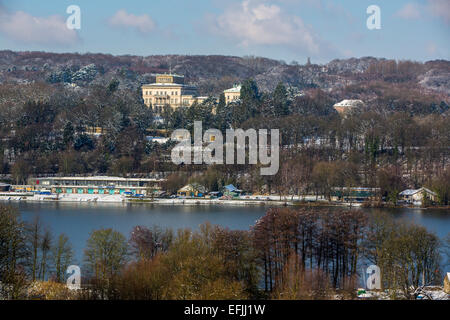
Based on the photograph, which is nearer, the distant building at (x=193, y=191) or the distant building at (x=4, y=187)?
the distant building at (x=193, y=191)

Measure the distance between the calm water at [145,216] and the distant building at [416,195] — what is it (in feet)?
3.46

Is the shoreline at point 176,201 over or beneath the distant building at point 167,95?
beneath

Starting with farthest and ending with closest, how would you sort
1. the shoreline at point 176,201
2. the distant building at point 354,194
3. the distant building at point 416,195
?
the distant building at point 354,194
the distant building at point 416,195
the shoreline at point 176,201

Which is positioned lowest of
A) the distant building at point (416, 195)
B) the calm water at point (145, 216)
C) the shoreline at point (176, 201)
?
the calm water at point (145, 216)

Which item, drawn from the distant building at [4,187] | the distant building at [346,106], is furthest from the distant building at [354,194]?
the distant building at [346,106]

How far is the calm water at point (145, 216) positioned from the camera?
48.5 feet

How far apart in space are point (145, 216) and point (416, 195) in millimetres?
6678

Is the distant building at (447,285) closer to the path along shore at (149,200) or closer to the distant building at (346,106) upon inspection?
the path along shore at (149,200)

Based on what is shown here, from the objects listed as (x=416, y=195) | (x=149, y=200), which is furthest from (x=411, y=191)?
(x=149, y=200)

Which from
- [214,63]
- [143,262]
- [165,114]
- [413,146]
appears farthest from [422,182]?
[214,63]

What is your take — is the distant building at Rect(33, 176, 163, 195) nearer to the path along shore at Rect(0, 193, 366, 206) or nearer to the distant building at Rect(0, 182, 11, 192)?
the path along shore at Rect(0, 193, 366, 206)

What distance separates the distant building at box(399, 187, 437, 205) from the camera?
1932 cm
